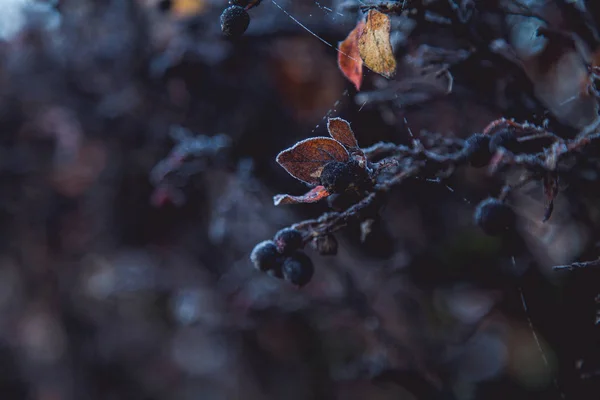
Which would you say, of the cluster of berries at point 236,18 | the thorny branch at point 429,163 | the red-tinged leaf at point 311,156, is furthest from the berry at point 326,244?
the cluster of berries at point 236,18

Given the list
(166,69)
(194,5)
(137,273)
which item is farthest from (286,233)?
(137,273)

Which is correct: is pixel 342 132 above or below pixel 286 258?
above

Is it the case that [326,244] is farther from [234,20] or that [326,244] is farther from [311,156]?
[234,20]

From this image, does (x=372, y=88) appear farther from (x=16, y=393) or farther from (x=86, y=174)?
(x=16, y=393)

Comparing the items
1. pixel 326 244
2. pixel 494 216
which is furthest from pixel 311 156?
pixel 494 216

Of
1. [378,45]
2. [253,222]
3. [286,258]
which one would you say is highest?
[378,45]

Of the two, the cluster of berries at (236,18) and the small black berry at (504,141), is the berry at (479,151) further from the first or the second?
the cluster of berries at (236,18)

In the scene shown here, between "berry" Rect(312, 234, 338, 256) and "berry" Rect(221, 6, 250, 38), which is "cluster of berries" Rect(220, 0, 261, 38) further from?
"berry" Rect(312, 234, 338, 256)

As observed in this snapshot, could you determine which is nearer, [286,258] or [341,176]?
[341,176]

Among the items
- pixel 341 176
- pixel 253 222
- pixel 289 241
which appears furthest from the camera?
pixel 253 222
